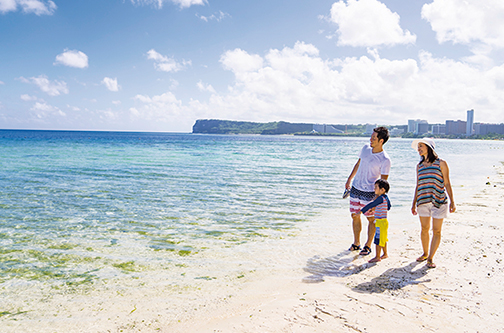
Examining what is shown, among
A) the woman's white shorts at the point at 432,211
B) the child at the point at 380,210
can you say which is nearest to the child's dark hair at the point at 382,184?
the child at the point at 380,210

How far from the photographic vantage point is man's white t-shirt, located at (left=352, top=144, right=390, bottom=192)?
18.3 ft

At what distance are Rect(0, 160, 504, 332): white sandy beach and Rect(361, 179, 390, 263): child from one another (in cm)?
39

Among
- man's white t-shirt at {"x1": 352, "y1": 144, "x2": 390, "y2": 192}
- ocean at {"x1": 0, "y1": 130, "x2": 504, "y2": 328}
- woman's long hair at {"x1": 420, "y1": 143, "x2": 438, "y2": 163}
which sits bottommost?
ocean at {"x1": 0, "y1": 130, "x2": 504, "y2": 328}

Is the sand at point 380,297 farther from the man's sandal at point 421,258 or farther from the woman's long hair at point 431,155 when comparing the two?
the woman's long hair at point 431,155

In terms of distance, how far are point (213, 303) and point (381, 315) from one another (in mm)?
2208

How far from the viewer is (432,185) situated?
17.1 ft

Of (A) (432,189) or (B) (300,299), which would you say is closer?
(B) (300,299)

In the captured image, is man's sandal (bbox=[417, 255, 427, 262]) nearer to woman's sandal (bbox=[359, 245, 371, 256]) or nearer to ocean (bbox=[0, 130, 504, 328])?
woman's sandal (bbox=[359, 245, 371, 256])

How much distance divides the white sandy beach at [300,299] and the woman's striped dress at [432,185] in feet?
3.85

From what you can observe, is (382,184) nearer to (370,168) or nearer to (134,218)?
(370,168)

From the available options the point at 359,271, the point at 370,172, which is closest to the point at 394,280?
the point at 359,271

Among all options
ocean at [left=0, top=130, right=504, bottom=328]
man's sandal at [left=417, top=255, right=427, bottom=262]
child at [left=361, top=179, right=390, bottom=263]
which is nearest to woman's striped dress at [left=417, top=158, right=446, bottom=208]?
child at [left=361, top=179, right=390, bottom=263]

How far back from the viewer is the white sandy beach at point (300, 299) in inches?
147

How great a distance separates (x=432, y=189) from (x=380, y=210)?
2.98 feet
